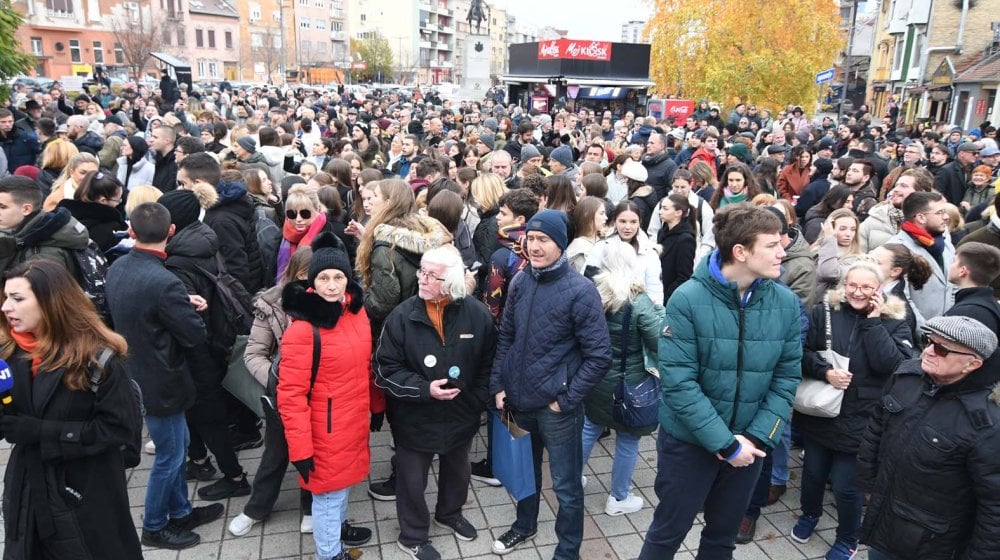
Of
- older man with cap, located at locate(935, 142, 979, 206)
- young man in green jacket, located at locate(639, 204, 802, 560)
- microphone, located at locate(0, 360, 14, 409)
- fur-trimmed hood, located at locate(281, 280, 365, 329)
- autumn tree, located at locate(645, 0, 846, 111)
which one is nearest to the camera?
microphone, located at locate(0, 360, 14, 409)

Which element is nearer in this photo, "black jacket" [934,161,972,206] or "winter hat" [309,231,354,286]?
"winter hat" [309,231,354,286]

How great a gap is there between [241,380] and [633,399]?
256 cm

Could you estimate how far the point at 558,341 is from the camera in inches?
139

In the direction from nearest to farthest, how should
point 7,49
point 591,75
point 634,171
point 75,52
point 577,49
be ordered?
point 634,171
point 7,49
point 577,49
point 591,75
point 75,52

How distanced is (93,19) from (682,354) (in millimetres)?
70443

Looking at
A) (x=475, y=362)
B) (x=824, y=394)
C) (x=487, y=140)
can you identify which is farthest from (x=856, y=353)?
(x=487, y=140)

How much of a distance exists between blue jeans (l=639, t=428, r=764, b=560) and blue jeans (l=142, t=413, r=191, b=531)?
109 inches

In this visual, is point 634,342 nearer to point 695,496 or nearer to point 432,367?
point 695,496

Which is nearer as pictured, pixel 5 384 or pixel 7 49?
pixel 5 384

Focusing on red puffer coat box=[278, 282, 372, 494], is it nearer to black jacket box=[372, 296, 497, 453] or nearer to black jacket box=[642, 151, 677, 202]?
black jacket box=[372, 296, 497, 453]

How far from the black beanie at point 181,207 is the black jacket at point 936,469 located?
4265 mm

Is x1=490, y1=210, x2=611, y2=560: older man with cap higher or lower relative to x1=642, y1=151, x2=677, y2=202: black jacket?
lower

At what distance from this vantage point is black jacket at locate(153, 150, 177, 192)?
298 inches

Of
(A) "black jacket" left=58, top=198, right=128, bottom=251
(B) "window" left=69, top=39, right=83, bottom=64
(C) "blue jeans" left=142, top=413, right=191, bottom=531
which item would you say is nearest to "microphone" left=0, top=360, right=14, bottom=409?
(C) "blue jeans" left=142, top=413, right=191, bottom=531
